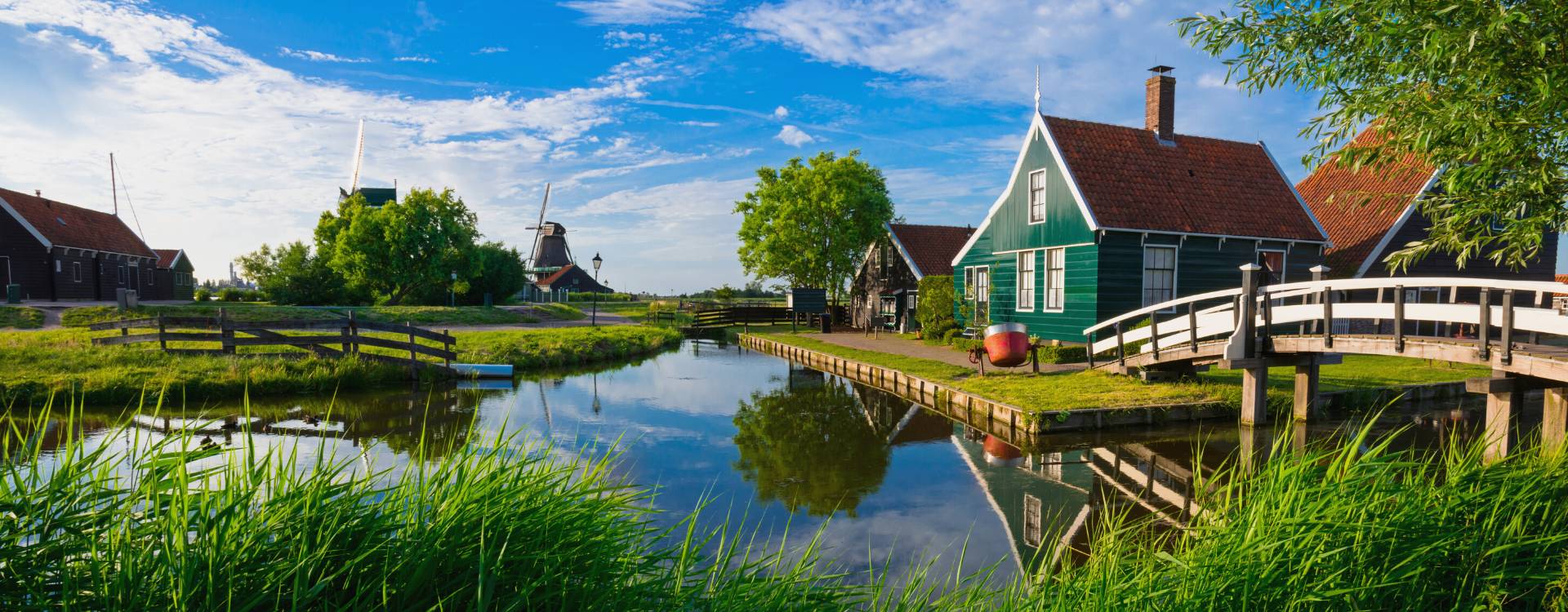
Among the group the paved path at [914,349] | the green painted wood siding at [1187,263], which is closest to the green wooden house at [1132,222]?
the green painted wood siding at [1187,263]

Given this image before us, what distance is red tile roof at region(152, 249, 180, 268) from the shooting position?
49284 millimetres

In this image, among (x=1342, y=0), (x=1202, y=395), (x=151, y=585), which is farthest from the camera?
(x=1202, y=395)

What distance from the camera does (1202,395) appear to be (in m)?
12.4

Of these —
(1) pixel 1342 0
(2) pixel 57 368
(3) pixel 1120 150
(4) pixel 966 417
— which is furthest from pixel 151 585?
(3) pixel 1120 150

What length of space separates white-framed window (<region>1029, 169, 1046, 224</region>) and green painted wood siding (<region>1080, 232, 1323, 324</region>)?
2330mm

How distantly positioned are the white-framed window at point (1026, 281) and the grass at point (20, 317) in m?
31.6

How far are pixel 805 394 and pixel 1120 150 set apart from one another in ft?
36.2

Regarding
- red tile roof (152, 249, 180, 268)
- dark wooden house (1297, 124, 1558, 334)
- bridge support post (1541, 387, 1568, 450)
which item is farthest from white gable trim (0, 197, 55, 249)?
dark wooden house (1297, 124, 1558, 334)

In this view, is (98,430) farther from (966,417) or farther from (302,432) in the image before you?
(966,417)

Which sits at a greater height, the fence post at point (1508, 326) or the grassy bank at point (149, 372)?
the fence post at point (1508, 326)

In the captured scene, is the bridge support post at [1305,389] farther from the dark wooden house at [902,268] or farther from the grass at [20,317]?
the grass at [20,317]

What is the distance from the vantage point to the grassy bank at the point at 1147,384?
1198 cm

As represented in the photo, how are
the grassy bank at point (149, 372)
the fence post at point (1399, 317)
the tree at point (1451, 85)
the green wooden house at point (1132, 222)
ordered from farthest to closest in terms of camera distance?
the green wooden house at point (1132, 222) < the grassy bank at point (149, 372) < the fence post at point (1399, 317) < the tree at point (1451, 85)

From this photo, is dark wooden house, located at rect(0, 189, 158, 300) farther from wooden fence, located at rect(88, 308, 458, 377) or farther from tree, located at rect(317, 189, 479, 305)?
wooden fence, located at rect(88, 308, 458, 377)
